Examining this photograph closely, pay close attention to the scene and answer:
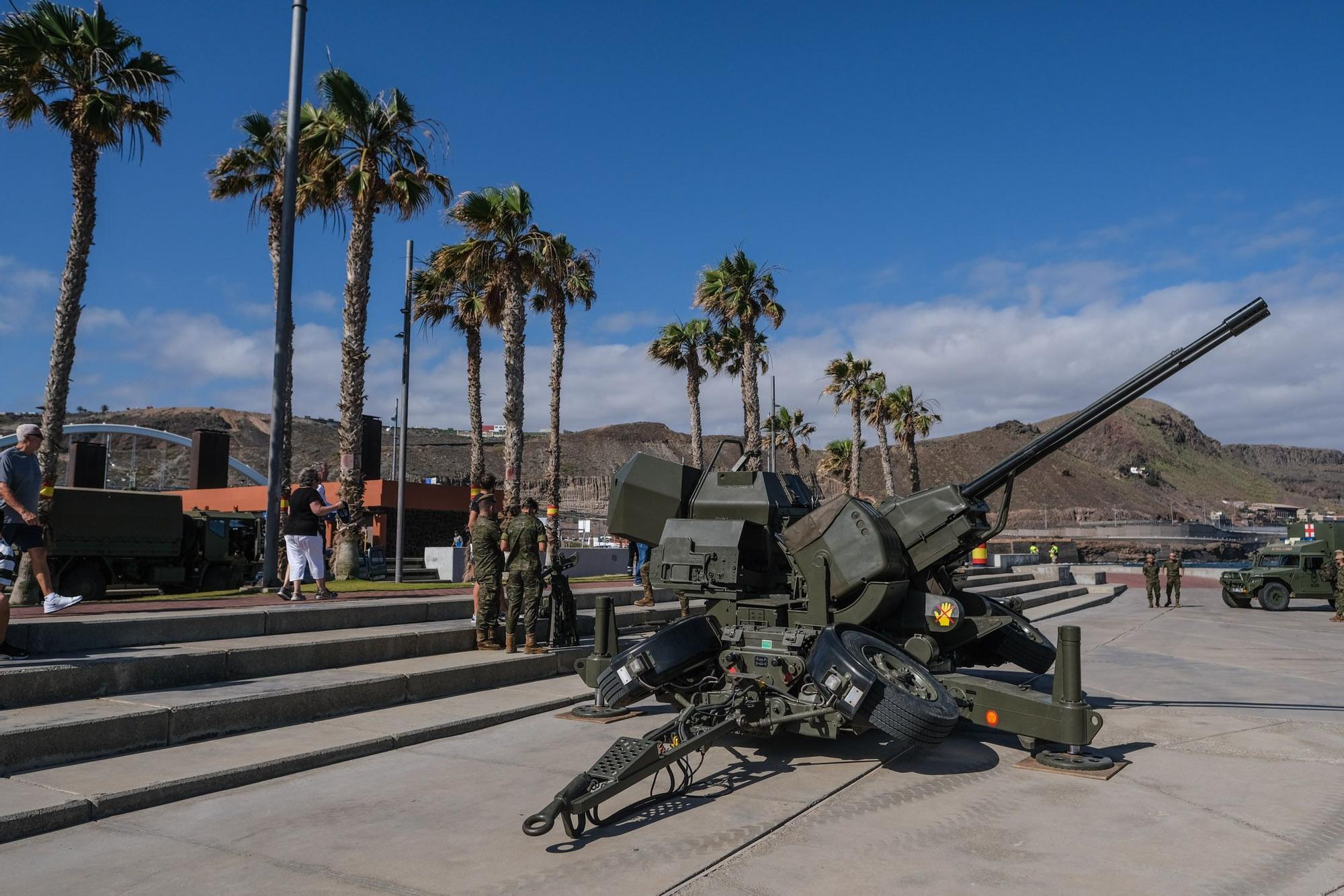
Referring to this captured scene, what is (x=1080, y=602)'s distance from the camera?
27.8 m

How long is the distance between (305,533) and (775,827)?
7.97m

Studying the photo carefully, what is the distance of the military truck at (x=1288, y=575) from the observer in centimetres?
2398

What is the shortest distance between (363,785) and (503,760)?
1.07m

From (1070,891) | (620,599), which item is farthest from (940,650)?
(620,599)

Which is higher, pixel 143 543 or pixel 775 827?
pixel 143 543

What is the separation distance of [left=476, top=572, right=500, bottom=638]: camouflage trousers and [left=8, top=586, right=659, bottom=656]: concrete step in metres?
1.64

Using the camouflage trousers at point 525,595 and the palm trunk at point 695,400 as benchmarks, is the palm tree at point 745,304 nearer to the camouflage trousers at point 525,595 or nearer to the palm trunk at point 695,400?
the palm trunk at point 695,400

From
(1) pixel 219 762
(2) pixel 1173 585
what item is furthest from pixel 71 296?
(2) pixel 1173 585

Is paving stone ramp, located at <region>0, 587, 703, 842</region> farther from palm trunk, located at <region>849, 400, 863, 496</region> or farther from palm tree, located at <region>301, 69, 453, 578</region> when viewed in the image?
palm trunk, located at <region>849, 400, 863, 496</region>

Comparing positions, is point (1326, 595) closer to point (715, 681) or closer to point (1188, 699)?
point (1188, 699)

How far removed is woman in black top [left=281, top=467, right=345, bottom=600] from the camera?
10750 mm

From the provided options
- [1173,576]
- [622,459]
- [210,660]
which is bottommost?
[1173,576]

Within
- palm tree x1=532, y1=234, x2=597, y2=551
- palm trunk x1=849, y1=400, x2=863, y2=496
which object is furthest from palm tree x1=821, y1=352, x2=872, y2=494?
palm tree x1=532, y1=234, x2=597, y2=551

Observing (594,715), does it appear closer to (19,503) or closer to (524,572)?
(524,572)
